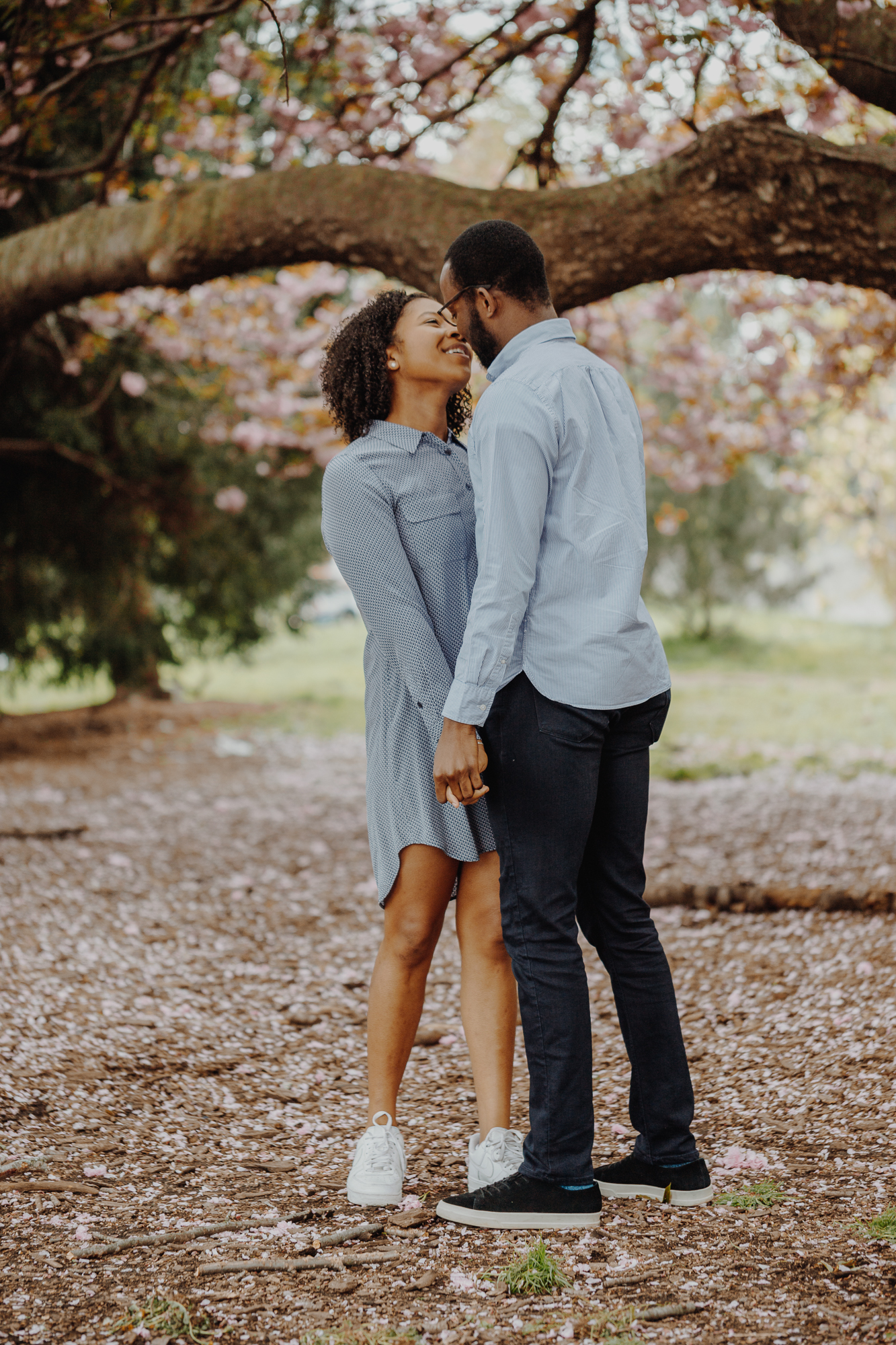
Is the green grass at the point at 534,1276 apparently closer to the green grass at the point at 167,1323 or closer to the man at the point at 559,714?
the man at the point at 559,714

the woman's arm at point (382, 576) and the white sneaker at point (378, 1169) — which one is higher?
the woman's arm at point (382, 576)

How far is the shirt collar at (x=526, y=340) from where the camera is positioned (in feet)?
6.69

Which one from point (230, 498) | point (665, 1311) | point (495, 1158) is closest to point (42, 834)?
point (230, 498)

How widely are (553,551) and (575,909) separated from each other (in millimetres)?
656

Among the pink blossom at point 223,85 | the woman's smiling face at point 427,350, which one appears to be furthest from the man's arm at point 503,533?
the pink blossom at point 223,85

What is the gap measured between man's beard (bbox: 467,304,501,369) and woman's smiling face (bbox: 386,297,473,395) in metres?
0.12

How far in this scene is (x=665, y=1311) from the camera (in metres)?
→ 1.71

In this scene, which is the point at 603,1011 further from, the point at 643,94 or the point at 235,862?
the point at 643,94

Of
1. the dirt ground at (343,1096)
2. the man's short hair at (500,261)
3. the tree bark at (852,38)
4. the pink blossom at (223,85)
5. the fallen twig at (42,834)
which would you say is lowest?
the fallen twig at (42,834)

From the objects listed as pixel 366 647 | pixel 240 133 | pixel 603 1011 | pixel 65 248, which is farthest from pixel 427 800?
pixel 240 133

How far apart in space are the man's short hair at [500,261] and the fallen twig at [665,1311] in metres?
1.65

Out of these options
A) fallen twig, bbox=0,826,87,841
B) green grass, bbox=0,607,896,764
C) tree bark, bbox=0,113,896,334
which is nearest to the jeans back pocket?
tree bark, bbox=0,113,896,334

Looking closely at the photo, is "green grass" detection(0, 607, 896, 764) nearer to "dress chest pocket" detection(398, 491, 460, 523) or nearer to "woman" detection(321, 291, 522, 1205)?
"woman" detection(321, 291, 522, 1205)

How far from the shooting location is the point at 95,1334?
1728 mm
